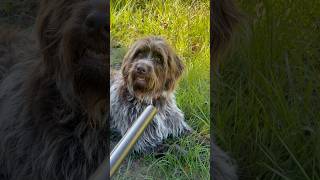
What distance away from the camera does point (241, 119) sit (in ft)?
7.20

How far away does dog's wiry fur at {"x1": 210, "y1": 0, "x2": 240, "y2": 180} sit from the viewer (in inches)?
80.9

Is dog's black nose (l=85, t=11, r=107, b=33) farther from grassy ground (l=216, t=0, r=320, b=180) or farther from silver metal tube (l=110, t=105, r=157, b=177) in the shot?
grassy ground (l=216, t=0, r=320, b=180)

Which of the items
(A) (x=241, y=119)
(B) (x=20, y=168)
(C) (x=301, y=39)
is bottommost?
(B) (x=20, y=168)

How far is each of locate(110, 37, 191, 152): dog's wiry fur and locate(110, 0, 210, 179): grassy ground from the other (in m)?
0.03

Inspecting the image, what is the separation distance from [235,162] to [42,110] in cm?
62

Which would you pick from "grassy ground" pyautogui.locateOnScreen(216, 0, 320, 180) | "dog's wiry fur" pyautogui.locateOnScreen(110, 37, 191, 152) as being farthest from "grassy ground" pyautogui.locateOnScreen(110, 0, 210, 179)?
"grassy ground" pyautogui.locateOnScreen(216, 0, 320, 180)

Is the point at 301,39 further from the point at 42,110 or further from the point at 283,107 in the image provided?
the point at 42,110

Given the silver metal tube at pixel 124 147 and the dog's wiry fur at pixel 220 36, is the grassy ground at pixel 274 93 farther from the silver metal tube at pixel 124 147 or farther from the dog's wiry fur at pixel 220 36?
the silver metal tube at pixel 124 147

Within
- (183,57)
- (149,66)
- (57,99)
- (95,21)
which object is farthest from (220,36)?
(57,99)

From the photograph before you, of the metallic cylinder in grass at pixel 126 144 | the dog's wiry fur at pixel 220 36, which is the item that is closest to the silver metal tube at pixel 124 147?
the metallic cylinder in grass at pixel 126 144

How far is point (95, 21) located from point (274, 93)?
0.63m

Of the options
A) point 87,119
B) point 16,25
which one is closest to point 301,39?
point 87,119

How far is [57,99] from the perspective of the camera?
199cm

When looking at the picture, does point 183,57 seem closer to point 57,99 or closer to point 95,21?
point 95,21
